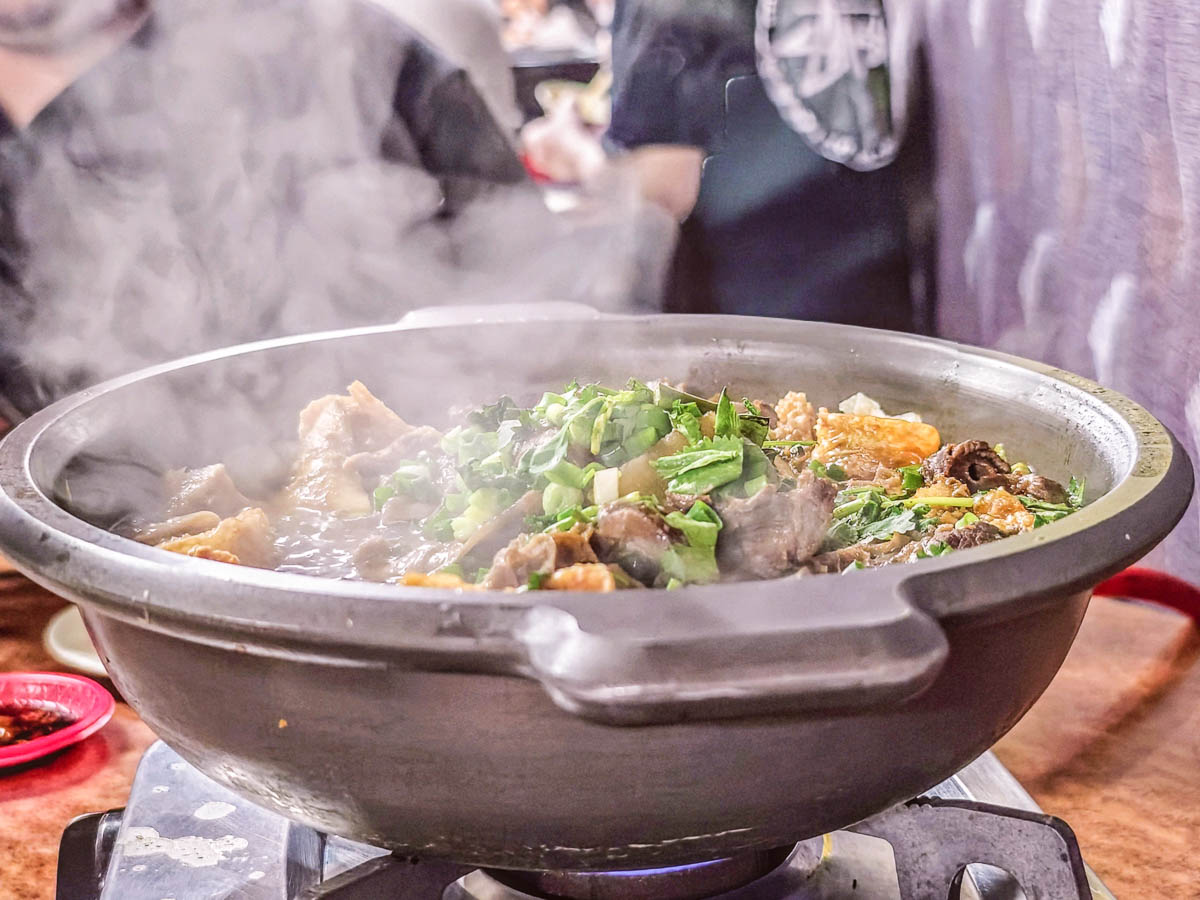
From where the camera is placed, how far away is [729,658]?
2.55 ft

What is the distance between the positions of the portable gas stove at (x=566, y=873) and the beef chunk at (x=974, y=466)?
17.8 inches

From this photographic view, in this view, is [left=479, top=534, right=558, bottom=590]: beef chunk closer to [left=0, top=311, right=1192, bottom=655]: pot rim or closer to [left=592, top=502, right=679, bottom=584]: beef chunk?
[left=592, top=502, right=679, bottom=584]: beef chunk

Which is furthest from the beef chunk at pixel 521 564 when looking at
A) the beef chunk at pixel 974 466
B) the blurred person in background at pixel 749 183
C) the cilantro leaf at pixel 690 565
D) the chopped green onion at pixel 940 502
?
the blurred person in background at pixel 749 183

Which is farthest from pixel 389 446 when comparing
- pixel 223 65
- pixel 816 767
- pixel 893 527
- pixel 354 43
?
pixel 354 43

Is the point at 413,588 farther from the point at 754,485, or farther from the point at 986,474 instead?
the point at 986,474

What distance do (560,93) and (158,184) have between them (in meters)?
3.36

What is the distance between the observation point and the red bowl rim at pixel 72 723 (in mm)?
1778

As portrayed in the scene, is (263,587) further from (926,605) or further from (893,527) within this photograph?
(893,527)

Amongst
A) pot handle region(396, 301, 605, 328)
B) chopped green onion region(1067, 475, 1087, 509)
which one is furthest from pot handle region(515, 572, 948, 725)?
pot handle region(396, 301, 605, 328)

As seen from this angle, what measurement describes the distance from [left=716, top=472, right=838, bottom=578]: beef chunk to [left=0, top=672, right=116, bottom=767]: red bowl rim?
47.8 inches

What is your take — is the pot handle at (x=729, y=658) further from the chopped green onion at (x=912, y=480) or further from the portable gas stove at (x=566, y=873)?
the chopped green onion at (x=912, y=480)

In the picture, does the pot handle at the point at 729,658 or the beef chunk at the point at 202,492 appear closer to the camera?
the pot handle at the point at 729,658

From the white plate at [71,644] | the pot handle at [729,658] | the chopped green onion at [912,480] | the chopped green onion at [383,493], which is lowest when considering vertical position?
the white plate at [71,644]

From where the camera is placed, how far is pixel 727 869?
126 cm
